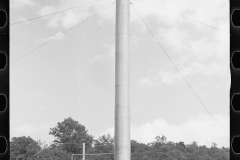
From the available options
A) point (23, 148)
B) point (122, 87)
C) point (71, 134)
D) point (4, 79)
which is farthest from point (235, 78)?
point (71, 134)

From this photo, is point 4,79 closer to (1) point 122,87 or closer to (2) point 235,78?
(2) point 235,78

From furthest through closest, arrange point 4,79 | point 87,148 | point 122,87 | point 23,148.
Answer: point 87,148, point 23,148, point 122,87, point 4,79

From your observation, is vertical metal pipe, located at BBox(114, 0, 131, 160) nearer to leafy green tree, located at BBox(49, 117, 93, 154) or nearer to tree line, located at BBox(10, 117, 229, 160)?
tree line, located at BBox(10, 117, 229, 160)

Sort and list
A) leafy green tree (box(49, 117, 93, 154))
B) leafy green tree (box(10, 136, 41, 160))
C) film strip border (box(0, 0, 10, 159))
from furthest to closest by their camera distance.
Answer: leafy green tree (box(49, 117, 93, 154)) < leafy green tree (box(10, 136, 41, 160)) < film strip border (box(0, 0, 10, 159))

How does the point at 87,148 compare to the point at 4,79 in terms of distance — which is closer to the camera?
the point at 4,79

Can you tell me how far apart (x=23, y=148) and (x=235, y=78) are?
80729mm

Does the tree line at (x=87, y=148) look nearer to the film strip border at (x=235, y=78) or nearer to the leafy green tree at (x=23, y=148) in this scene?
the leafy green tree at (x=23, y=148)

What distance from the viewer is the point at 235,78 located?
1.10m

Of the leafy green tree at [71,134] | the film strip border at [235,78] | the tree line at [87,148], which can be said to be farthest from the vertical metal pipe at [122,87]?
the leafy green tree at [71,134]

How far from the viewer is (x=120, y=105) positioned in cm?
1123

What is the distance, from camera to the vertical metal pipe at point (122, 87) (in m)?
11.0

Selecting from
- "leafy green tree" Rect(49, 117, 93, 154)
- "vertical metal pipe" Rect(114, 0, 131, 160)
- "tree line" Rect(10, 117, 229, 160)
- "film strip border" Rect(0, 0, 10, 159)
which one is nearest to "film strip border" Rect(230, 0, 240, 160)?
"film strip border" Rect(0, 0, 10, 159)

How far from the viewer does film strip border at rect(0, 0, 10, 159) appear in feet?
3.44

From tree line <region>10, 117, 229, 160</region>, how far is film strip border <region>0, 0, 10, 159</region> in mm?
76464
